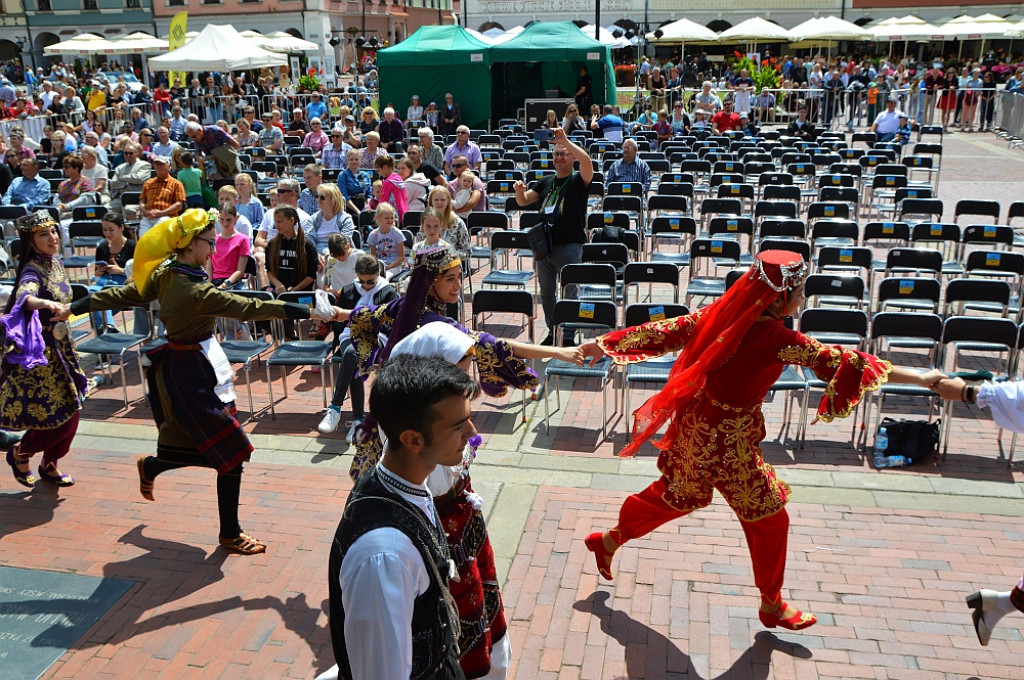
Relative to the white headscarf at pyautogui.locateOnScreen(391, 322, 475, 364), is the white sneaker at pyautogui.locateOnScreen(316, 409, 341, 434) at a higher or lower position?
lower

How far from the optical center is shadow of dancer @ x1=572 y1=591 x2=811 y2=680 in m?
4.08

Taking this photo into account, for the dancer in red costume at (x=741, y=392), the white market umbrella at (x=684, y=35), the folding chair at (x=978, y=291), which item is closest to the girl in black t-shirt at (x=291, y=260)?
the dancer in red costume at (x=741, y=392)

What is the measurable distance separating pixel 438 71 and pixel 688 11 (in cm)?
3653

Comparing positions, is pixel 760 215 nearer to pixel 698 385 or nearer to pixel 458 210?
pixel 458 210

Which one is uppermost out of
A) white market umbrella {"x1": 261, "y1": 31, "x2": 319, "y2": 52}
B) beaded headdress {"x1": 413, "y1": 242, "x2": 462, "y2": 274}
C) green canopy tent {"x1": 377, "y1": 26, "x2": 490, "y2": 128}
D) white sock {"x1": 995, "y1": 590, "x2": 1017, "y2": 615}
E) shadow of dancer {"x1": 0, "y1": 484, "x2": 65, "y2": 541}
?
white market umbrella {"x1": 261, "y1": 31, "x2": 319, "y2": 52}

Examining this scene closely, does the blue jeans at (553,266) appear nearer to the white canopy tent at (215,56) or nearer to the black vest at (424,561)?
the black vest at (424,561)

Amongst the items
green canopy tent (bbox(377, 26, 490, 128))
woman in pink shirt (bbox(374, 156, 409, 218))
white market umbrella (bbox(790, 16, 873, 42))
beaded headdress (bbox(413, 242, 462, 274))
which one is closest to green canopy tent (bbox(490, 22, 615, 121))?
green canopy tent (bbox(377, 26, 490, 128))

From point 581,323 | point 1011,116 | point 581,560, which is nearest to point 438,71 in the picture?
point 1011,116

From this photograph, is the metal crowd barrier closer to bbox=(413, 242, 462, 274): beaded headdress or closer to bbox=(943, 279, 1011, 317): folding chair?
bbox=(943, 279, 1011, 317): folding chair

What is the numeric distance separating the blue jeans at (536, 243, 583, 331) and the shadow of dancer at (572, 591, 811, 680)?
172 inches

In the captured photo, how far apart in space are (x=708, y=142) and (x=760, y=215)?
5843 mm

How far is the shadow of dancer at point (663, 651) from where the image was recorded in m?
4.08

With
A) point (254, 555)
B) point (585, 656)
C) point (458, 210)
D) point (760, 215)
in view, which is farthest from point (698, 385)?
point (760, 215)

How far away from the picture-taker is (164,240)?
477 centimetres
